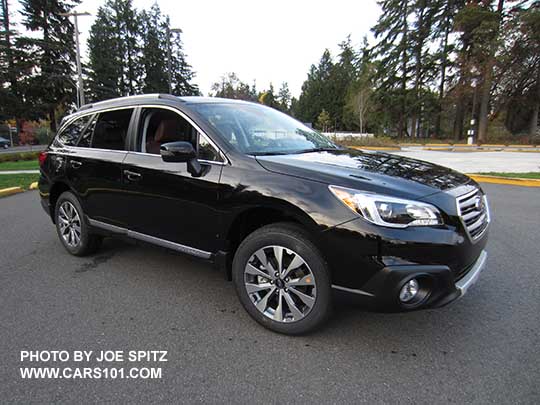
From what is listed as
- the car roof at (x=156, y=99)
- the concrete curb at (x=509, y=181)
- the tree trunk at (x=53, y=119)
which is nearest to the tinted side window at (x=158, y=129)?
the car roof at (x=156, y=99)

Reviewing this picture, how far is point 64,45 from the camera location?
39312 millimetres

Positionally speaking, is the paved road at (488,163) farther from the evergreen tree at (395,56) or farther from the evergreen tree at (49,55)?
the evergreen tree at (49,55)

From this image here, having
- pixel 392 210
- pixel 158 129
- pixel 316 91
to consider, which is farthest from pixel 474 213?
pixel 316 91

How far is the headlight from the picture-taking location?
212 centimetres

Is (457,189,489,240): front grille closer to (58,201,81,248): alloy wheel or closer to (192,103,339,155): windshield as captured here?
(192,103,339,155): windshield

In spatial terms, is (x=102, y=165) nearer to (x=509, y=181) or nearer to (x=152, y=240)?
(x=152, y=240)

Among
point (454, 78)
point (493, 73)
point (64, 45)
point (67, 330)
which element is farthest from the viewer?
point (64, 45)

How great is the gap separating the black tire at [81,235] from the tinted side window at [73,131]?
60 cm

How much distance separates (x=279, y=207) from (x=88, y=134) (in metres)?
2.65

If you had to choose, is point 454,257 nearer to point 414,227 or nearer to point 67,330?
point 414,227

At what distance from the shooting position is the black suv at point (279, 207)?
2148mm

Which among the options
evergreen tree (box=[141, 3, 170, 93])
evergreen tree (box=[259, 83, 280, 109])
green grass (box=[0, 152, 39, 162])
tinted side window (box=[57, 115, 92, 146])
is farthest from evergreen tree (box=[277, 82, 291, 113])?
tinted side window (box=[57, 115, 92, 146])

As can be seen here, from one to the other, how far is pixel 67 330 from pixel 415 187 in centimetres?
271

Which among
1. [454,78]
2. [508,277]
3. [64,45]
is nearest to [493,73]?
[454,78]
